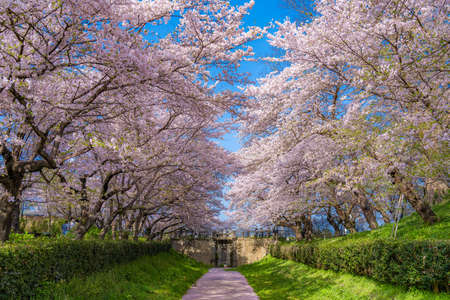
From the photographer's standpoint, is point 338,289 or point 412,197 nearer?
point 338,289

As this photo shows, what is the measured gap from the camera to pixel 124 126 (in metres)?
10.5

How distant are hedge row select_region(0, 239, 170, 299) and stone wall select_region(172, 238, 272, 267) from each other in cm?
2895

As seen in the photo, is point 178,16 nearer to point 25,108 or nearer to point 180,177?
point 25,108

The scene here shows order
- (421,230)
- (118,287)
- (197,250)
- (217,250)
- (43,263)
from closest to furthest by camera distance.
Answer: (43,263), (118,287), (421,230), (217,250), (197,250)

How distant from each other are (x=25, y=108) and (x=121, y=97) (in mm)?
1990

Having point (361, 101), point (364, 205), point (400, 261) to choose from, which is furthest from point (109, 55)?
point (364, 205)

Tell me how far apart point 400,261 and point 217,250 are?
32.5m

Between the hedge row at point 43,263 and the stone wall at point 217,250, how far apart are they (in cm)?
2895

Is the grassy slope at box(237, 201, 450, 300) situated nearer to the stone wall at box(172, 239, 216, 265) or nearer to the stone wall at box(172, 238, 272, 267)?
the stone wall at box(172, 238, 272, 267)

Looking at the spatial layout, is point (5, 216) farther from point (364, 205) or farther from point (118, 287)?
point (364, 205)

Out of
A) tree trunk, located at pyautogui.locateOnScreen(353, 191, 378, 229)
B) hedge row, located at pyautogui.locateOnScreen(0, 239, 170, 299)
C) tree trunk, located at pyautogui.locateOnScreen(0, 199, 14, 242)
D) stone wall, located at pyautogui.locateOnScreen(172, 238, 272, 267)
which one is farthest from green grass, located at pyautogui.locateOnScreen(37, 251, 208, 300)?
stone wall, located at pyautogui.locateOnScreen(172, 238, 272, 267)

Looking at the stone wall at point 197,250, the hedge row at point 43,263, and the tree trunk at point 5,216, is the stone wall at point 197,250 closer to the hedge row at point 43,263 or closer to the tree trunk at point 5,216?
the hedge row at point 43,263

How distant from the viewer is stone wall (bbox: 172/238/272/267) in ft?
125

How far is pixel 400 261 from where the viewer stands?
314 inches
